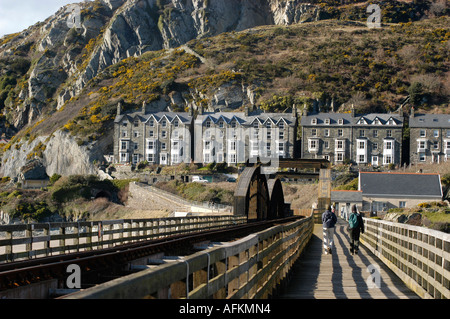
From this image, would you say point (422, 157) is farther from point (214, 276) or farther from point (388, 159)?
point (214, 276)

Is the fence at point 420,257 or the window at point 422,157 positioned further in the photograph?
the window at point 422,157

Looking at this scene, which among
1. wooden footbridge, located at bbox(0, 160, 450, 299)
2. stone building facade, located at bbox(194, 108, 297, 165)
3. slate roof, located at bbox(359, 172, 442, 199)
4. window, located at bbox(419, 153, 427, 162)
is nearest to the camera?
wooden footbridge, located at bbox(0, 160, 450, 299)

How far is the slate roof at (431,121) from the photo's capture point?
93.4m

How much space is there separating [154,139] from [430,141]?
44.7 metres

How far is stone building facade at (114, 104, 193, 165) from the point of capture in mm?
99438

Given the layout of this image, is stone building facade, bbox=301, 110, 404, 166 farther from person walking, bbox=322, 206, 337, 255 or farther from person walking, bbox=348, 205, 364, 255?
person walking, bbox=348, 205, 364, 255

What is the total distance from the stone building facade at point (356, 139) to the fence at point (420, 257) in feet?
257

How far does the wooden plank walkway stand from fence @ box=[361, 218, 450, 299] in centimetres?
26

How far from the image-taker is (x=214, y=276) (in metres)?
6.59

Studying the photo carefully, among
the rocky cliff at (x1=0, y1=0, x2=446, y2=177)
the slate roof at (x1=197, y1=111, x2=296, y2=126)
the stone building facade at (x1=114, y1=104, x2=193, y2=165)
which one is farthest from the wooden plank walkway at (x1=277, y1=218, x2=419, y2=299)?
the rocky cliff at (x1=0, y1=0, x2=446, y2=177)

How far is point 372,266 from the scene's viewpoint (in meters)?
15.7

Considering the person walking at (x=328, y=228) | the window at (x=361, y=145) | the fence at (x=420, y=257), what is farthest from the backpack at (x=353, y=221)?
the window at (x=361, y=145)

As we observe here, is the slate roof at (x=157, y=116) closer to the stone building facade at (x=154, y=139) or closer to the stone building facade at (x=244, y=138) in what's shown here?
the stone building facade at (x=154, y=139)

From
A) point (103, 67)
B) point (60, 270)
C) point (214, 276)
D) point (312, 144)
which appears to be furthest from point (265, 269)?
point (103, 67)
